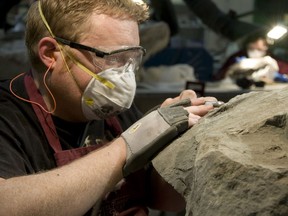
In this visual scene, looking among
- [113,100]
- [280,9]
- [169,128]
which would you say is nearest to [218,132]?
[169,128]

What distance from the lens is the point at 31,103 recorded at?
1.33 meters

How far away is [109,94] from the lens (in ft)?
4.52

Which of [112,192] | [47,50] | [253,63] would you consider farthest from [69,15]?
[253,63]

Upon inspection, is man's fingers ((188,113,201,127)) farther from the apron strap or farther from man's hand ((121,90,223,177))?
the apron strap

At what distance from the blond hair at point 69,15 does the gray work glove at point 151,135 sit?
1.20ft

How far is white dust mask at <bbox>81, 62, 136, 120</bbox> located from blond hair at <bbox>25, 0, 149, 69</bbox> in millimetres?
147

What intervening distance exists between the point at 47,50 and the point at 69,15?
13 centimetres

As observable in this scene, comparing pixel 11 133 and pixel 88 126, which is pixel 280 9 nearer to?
pixel 88 126

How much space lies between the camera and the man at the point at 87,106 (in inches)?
44.8

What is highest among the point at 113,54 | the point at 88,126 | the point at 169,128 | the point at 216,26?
the point at 113,54

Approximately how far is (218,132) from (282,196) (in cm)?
24

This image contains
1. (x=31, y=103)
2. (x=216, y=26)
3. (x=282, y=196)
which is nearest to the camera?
(x=282, y=196)

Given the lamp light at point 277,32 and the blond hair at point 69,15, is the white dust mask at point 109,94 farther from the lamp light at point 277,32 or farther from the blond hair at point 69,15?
the lamp light at point 277,32

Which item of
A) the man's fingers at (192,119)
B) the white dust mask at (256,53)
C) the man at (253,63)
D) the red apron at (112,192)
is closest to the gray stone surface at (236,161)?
the man's fingers at (192,119)
